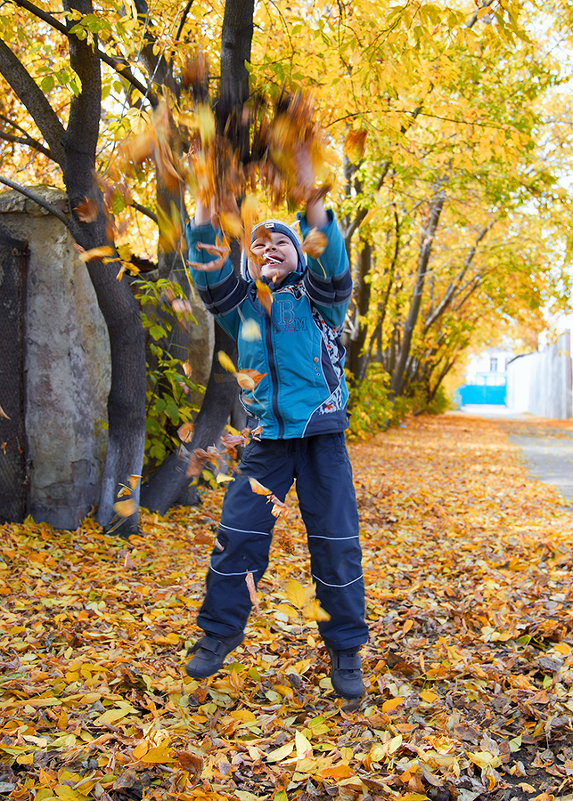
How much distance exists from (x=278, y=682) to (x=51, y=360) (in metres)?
2.60

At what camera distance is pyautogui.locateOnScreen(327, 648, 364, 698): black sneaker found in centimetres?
243

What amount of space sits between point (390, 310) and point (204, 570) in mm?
13486

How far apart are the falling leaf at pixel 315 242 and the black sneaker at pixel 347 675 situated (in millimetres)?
1427

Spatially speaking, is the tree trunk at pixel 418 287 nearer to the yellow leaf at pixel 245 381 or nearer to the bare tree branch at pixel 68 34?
the bare tree branch at pixel 68 34

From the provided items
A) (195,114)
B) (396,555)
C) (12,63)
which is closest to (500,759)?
(195,114)

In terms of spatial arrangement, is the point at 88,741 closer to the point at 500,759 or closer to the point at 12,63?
the point at 500,759

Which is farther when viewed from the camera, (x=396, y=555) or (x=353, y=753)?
(x=396, y=555)

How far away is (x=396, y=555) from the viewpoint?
183 inches

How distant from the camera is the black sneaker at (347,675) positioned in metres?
2.43

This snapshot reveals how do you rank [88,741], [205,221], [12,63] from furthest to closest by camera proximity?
[12,63], [205,221], [88,741]

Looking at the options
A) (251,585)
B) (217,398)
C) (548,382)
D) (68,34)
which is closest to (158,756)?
(251,585)

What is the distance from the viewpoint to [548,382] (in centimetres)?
2955

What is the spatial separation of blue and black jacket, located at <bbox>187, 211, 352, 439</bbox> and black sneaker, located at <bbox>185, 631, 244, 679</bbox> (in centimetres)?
77

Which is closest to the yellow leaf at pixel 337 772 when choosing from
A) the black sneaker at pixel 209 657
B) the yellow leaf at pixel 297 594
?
the yellow leaf at pixel 297 594
